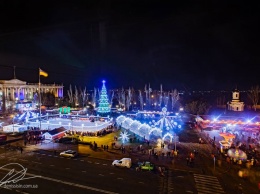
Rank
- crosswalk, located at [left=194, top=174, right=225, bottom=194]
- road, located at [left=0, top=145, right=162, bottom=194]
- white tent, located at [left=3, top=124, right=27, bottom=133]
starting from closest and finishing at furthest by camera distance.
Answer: crosswalk, located at [left=194, top=174, right=225, bottom=194] → road, located at [left=0, top=145, right=162, bottom=194] → white tent, located at [left=3, top=124, right=27, bottom=133]

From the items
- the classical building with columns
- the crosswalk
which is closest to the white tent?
the crosswalk

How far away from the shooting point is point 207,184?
1727 centimetres

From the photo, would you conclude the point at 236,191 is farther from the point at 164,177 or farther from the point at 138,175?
the point at 138,175

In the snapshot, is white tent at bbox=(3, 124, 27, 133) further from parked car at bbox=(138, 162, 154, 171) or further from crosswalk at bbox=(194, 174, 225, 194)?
crosswalk at bbox=(194, 174, 225, 194)

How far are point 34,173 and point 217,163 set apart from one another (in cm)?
1590

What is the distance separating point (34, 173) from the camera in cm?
1916

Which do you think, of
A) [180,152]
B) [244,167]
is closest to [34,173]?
[180,152]

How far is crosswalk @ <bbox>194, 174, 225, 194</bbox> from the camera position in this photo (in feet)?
52.8

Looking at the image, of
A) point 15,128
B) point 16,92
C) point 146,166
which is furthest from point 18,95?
point 146,166

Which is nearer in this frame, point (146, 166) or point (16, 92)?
point (146, 166)

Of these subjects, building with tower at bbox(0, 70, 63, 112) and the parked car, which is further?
building with tower at bbox(0, 70, 63, 112)

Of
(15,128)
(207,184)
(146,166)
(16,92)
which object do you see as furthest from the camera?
(16,92)

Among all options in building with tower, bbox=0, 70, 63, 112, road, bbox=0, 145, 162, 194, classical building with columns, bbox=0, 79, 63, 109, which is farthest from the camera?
classical building with columns, bbox=0, 79, 63, 109

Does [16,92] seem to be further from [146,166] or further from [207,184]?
[207,184]
